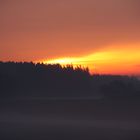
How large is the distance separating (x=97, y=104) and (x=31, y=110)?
26.9 ft

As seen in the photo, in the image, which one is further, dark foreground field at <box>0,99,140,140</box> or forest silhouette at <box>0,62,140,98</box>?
forest silhouette at <box>0,62,140,98</box>

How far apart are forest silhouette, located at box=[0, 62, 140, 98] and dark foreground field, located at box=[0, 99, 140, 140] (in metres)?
26.0

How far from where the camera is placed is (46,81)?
117938 mm

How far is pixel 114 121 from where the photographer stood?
153 ft

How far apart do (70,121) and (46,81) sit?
70.0 meters

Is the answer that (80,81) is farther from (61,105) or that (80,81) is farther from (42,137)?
(42,137)

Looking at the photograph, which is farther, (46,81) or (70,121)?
(46,81)

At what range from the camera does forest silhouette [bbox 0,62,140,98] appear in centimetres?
10175

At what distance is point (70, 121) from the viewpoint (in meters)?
48.2

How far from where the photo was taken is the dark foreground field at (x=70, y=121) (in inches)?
1341

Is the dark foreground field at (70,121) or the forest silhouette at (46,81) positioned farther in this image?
the forest silhouette at (46,81)

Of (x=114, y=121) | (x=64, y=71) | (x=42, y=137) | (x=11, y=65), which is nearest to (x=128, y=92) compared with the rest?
(x=114, y=121)

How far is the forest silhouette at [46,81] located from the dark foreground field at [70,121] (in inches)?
1023

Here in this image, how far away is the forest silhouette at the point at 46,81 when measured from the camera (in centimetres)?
10175
